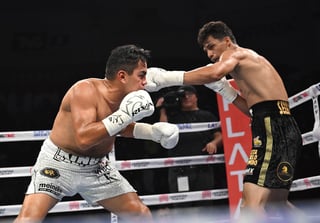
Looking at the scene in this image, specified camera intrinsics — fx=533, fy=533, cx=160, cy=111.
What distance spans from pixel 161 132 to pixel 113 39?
3720 millimetres

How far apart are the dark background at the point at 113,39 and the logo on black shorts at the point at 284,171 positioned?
9.34 ft

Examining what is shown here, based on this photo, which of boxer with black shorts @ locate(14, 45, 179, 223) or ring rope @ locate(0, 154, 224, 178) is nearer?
boxer with black shorts @ locate(14, 45, 179, 223)

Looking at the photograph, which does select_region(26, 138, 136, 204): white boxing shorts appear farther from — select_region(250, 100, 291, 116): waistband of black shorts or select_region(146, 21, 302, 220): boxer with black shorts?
select_region(250, 100, 291, 116): waistband of black shorts

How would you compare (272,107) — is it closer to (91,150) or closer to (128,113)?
(128,113)

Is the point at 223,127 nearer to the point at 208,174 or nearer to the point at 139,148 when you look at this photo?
the point at 208,174

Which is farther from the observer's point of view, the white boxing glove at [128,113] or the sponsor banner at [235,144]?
the sponsor banner at [235,144]

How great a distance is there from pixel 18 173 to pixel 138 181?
1508mm

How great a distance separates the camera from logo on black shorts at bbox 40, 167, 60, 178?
234 cm

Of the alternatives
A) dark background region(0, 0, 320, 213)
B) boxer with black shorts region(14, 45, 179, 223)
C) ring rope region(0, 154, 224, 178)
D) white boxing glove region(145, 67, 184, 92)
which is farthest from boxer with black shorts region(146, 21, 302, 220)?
dark background region(0, 0, 320, 213)

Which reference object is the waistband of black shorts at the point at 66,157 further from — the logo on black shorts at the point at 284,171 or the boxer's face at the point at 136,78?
the logo on black shorts at the point at 284,171

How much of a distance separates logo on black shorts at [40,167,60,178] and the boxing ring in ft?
2.50

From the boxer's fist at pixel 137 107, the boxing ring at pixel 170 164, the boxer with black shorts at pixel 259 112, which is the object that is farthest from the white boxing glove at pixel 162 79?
the boxing ring at pixel 170 164

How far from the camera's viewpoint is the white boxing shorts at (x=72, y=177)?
2.32 m

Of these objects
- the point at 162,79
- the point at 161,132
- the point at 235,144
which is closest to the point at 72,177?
the point at 161,132
